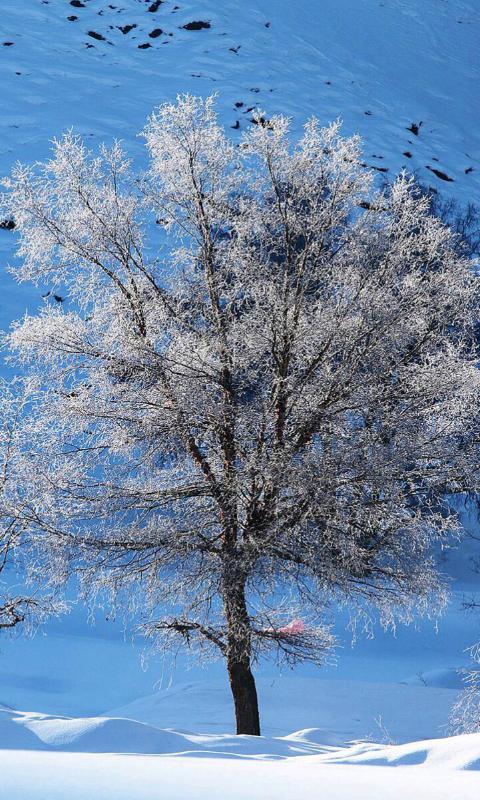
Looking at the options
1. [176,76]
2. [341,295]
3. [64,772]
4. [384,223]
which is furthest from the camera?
[176,76]

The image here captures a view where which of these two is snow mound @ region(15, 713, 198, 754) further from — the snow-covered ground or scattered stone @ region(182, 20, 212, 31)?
scattered stone @ region(182, 20, 212, 31)

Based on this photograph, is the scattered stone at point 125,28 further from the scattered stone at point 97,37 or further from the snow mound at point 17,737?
the snow mound at point 17,737

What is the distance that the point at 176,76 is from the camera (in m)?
45.3

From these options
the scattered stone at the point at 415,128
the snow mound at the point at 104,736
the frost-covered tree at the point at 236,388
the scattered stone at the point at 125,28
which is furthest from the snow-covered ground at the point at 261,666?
the frost-covered tree at the point at 236,388

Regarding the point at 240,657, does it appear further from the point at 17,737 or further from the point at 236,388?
the point at 17,737

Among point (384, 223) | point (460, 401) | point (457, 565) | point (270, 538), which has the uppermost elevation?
point (384, 223)

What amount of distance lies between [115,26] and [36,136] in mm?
15161

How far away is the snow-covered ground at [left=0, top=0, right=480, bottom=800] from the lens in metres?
2.11

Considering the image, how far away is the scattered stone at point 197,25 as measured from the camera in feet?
168

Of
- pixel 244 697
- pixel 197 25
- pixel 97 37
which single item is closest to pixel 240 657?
pixel 244 697

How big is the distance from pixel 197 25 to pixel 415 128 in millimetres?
14954

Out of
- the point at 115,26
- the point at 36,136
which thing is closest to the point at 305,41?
the point at 115,26

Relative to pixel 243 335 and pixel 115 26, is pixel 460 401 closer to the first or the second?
pixel 243 335

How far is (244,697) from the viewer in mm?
9594
